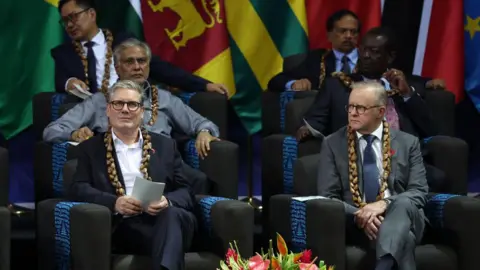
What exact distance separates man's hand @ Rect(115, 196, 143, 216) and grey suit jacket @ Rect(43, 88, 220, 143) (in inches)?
32.7

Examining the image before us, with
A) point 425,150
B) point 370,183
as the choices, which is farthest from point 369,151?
point 425,150

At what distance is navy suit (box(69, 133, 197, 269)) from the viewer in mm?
5641

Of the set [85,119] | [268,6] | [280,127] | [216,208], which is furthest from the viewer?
[268,6]

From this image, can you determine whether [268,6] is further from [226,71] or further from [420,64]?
[420,64]

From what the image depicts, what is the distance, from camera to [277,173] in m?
6.89

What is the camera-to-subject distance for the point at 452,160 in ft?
21.7

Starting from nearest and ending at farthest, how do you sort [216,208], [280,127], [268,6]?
[216,208] < [280,127] < [268,6]

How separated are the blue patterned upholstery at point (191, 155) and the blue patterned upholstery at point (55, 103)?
0.73m

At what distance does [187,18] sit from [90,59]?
77 cm

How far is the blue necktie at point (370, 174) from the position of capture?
6.12 metres

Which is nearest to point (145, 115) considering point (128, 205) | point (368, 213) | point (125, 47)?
point (125, 47)

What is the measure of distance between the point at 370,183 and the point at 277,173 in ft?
2.84

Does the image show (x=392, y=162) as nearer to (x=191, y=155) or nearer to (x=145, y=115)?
(x=191, y=155)

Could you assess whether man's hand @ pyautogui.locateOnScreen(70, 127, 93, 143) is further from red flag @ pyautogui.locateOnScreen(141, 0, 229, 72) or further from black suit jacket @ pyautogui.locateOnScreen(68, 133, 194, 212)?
red flag @ pyautogui.locateOnScreen(141, 0, 229, 72)
